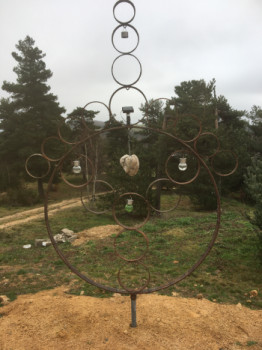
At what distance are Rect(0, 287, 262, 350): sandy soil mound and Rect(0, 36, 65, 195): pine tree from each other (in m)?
15.1

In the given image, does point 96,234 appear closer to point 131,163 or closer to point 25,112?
point 131,163

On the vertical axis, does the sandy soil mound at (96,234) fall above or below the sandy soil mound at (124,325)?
below

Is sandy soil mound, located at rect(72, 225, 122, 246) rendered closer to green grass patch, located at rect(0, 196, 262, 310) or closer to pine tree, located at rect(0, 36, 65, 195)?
green grass patch, located at rect(0, 196, 262, 310)

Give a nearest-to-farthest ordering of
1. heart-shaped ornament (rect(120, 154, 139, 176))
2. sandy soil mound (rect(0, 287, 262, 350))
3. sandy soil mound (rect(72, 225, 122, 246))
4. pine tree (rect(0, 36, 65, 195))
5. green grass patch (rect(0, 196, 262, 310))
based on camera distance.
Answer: heart-shaped ornament (rect(120, 154, 139, 176)) → sandy soil mound (rect(0, 287, 262, 350)) → green grass patch (rect(0, 196, 262, 310)) → sandy soil mound (rect(72, 225, 122, 246)) → pine tree (rect(0, 36, 65, 195))

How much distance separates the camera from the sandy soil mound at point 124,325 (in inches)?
157

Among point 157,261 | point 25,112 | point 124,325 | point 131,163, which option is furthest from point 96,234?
point 25,112

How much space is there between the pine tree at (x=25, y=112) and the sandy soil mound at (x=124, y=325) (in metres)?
15.1

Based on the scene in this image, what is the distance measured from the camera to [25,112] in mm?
19312

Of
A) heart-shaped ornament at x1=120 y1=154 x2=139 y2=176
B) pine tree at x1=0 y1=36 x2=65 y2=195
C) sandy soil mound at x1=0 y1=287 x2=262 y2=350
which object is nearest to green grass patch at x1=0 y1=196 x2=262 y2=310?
sandy soil mound at x1=0 y1=287 x2=262 y2=350

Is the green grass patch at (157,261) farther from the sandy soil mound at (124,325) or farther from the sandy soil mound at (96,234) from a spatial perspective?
the sandy soil mound at (124,325)

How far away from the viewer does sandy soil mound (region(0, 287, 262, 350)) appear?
13.1 feet

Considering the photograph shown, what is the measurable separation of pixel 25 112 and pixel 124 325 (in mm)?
17795

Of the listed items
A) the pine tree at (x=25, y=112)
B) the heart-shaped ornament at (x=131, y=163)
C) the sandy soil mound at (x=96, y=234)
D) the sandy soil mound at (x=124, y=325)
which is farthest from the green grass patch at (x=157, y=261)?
the pine tree at (x=25, y=112)

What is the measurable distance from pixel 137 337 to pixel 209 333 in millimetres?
1071
